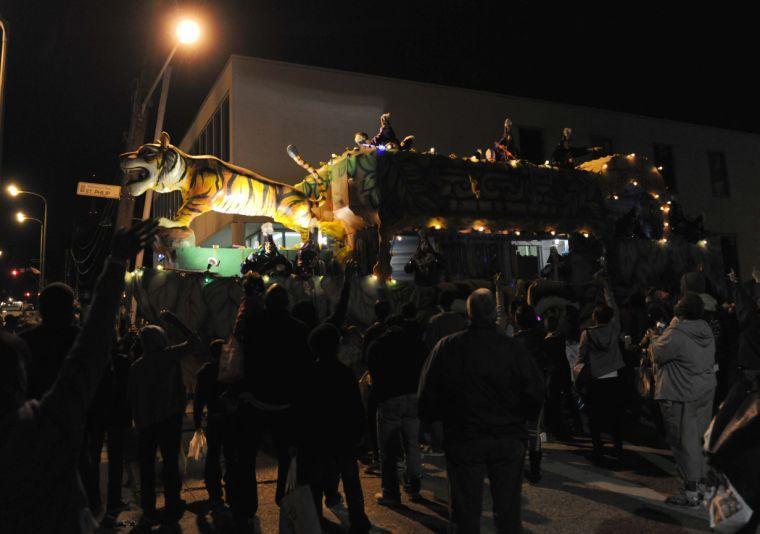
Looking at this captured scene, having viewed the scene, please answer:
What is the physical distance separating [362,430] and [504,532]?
1.45m

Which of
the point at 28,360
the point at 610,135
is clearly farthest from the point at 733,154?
the point at 28,360

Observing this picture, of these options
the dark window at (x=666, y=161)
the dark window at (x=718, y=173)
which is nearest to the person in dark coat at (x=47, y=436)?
the dark window at (x=666, y=161)

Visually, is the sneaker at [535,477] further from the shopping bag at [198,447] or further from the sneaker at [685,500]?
the shopping bag at [198,447]

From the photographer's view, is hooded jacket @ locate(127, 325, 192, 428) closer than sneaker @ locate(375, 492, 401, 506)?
Yes

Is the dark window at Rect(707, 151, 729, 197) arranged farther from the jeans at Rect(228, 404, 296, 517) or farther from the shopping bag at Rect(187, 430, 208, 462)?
the jeans at Rect(228, 404, 296, 517)

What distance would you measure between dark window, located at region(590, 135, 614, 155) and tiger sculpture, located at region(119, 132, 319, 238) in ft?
53.0

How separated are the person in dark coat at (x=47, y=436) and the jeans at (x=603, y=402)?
656 cm

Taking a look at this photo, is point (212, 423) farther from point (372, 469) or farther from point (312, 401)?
point (372, 469)

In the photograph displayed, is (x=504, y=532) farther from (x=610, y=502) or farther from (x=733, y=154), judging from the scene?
(x=733, y=154)

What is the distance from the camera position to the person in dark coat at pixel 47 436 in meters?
1.67

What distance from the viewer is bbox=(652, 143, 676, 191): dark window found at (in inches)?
1054

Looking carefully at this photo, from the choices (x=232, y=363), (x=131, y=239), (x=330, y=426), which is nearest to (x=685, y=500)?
(x=330, y=426)

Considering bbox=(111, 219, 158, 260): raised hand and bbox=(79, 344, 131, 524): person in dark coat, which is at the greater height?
bbox=(111, 219, 158, 260): raised hand

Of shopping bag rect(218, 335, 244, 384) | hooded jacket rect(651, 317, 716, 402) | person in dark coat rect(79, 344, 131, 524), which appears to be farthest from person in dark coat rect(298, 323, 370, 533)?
hooded jacket rect(651, 317, 716, 402)
